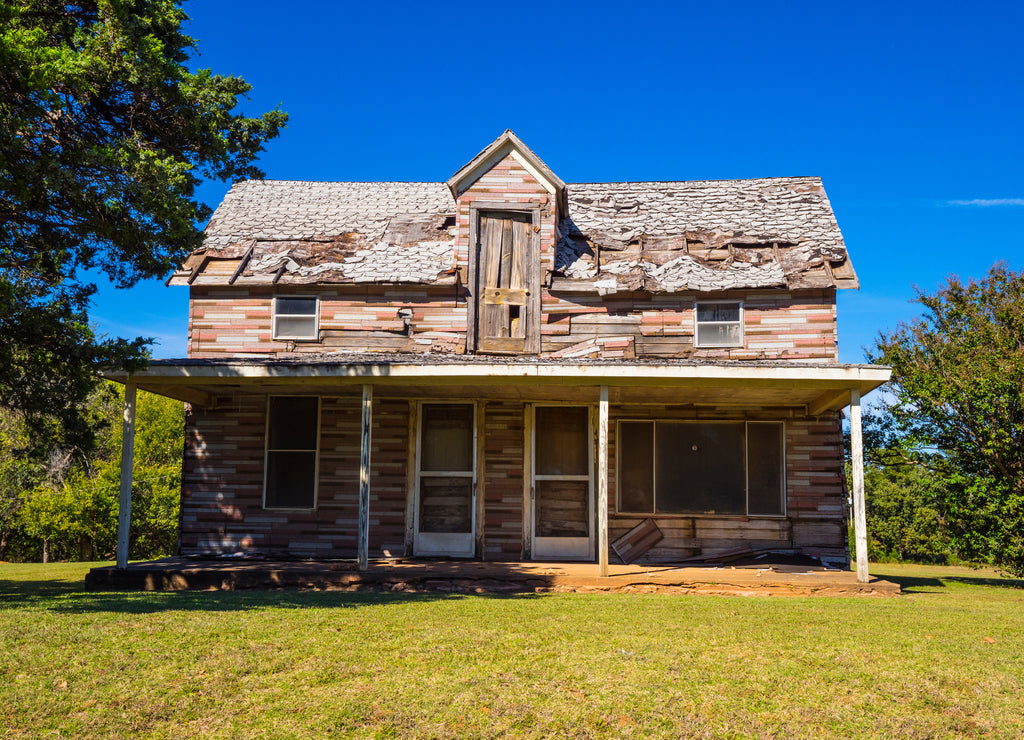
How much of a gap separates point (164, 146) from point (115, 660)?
828 centimetres

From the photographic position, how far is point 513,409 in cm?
1406

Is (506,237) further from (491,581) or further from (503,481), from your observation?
(491,581)

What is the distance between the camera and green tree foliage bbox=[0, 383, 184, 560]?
2752 centimetres

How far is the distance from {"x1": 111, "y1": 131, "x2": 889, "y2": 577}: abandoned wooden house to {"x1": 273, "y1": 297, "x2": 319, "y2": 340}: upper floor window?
0.04 metres

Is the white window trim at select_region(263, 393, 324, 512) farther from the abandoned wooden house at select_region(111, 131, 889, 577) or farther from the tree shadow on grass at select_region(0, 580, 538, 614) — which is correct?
the tree shadow on grass at select_region(0, 580, 538, 614)

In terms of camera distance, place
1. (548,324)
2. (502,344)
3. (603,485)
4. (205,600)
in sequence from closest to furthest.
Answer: (205,600) → (603,485) → (502,344) → (548,324)

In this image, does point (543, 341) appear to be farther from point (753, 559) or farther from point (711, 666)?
point (711, 666)

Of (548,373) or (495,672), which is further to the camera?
(548,373)

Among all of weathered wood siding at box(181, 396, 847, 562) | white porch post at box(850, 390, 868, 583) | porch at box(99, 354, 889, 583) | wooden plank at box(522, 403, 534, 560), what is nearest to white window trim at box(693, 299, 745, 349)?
porch at box(99, 354, 889, 583)

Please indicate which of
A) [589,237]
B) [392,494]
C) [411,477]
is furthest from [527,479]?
[589,237]

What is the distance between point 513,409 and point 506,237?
3.02 metres

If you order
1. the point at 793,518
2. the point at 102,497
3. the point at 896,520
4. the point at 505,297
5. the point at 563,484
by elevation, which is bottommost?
the point at 896,520

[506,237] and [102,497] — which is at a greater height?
[506,237]

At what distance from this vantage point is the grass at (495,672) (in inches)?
215
